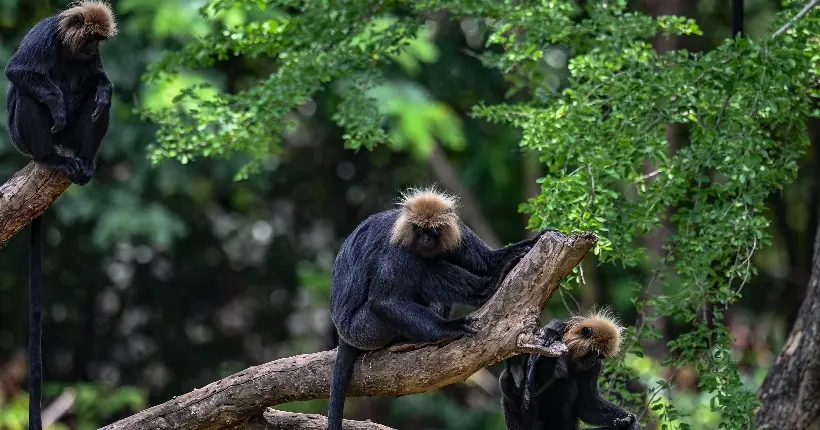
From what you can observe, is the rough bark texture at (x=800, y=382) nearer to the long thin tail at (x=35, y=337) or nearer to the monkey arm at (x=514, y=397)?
the monkey arm at (x=514, y=397)

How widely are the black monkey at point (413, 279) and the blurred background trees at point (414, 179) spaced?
0.37 metres

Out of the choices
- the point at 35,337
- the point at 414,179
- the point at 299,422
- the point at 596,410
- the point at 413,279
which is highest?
the point at 413,279

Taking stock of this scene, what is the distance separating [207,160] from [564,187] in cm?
592

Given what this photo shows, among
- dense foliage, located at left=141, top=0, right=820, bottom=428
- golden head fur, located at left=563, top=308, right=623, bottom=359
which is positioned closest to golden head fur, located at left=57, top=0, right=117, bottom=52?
dense foliage, located at left=141, top=0, right=820, bottom=428

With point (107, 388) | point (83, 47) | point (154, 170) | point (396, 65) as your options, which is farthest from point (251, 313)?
point (83, 47)

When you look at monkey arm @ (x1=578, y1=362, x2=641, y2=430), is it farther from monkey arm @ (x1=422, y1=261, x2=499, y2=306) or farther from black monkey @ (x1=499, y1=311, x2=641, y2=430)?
monkey arm @ (x1=422, y1=261, x2=499, y2=306)

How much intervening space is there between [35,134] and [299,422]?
5.66ft

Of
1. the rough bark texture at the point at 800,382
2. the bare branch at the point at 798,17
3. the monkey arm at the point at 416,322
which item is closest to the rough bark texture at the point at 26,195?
the monkey arm at the point at 416,322

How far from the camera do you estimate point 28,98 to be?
491 centimetres

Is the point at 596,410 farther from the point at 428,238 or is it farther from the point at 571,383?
the point at 428,238

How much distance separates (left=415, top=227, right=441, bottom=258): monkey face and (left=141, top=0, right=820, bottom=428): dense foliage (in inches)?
19.4

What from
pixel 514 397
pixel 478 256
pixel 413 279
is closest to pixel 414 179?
pixel 514 397

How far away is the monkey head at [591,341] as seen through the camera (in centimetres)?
429

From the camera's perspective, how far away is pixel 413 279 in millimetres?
4207
